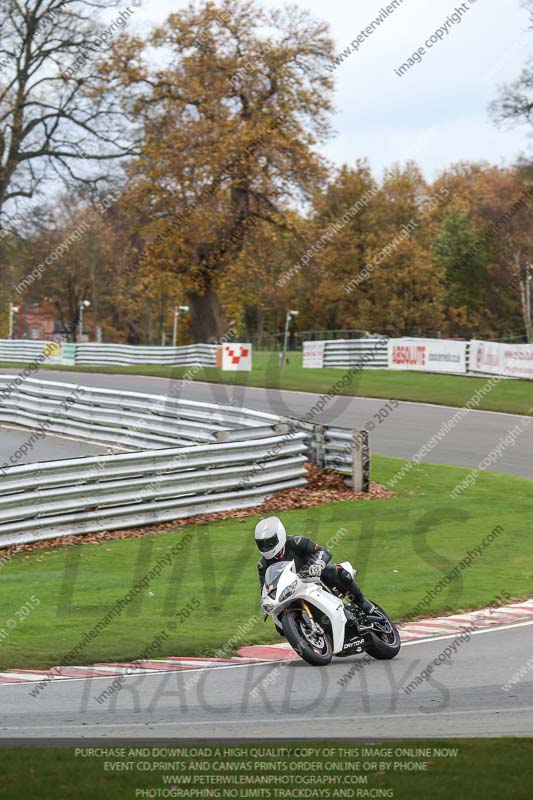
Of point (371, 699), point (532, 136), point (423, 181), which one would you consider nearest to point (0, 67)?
point (532, 136)

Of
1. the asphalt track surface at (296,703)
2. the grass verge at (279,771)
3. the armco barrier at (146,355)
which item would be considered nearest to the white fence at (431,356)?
the armco barrier at (146,355)

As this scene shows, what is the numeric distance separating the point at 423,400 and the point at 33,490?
61.8 ft

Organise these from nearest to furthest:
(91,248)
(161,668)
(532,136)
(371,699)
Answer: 1. (371,699)
2. (161,668)
3. (532,136)
4. (91,248)

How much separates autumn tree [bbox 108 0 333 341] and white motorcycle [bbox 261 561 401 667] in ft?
126

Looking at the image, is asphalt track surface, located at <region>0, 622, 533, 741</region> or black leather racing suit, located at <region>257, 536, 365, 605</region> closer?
asphalt track surface, located at <region>0, 622, 533, 741</region>

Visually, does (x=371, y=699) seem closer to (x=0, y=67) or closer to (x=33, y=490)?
(x=33, y=490)

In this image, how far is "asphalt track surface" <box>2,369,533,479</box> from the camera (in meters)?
23.1

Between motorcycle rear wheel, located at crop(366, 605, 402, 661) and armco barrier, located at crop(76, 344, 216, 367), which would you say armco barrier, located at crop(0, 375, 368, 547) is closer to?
motorcycle rear wheel, located at crop(366, 605, 402, 661)

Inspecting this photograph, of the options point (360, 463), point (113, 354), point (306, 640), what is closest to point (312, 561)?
point (306, 640)

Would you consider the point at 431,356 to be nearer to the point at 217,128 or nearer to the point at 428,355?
the point at 428,355

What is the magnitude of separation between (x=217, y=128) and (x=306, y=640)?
4034 cm

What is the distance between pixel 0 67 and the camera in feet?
142

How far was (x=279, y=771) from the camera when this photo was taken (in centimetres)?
594

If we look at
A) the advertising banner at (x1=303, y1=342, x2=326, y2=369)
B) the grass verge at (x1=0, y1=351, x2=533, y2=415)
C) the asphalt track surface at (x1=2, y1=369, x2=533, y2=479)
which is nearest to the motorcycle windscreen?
the asphalt track surface at (x1=2, y1=369, x2=533, y2=479)
